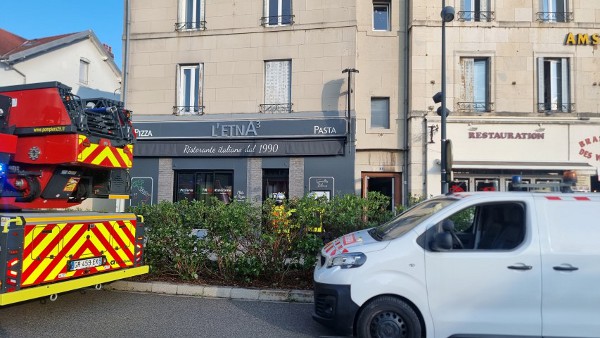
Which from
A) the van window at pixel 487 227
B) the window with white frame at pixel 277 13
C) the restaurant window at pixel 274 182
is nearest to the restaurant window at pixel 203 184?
the restaurant window at pixel 274 182

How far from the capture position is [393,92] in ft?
47.6

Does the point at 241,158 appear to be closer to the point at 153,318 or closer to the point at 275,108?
the point at 275,108

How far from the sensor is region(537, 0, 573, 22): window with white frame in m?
14.2

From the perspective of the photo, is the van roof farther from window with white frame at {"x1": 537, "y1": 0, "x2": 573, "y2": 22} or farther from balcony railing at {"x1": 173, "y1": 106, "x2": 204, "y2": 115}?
window with white frame at {"x1": 537, "y1": 0, "x2": 573, "y2": 22}

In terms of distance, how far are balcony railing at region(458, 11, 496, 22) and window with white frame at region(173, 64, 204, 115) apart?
9.19 meters

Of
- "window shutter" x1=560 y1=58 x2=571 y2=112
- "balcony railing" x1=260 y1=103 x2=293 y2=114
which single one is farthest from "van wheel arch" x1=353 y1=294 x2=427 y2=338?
"window shutter" x1=560 y1=58 x2=571 y2=112

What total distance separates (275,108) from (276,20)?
123 inches

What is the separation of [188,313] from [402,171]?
398 inches

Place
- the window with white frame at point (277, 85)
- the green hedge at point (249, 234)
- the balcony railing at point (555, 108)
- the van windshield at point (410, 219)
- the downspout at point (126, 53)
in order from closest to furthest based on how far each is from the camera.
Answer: the van windshield at point (410, 219) < the green hedge at point (249, 234) < the balcony railing at point (555, 108) < the window with white frame at point (277, 85) < the downspout at point (126, 53)

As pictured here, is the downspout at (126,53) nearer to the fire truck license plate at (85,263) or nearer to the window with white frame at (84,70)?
the window with white frame at (84,70)

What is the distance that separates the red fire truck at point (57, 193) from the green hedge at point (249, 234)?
61 cm

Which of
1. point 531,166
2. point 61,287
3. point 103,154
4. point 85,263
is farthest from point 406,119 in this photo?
point 61,287

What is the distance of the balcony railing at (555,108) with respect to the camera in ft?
45.8

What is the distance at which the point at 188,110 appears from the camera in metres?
15.1
